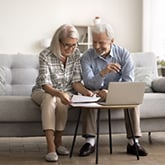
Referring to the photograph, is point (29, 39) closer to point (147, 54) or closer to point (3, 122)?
point (147, 54)

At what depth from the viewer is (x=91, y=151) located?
10.1ft

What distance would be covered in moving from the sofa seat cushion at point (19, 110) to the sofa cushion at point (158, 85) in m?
1.18

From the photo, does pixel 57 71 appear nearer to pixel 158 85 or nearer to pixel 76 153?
pixel 76 153

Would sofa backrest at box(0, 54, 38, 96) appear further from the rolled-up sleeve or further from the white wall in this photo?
the white wall

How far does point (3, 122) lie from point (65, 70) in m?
0.62

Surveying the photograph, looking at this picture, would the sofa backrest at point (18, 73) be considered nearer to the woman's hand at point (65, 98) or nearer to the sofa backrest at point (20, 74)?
the sofa backrest at point (20, 74)

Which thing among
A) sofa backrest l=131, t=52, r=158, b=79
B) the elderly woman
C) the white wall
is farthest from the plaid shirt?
the white wall

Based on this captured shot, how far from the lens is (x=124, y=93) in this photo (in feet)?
9.18

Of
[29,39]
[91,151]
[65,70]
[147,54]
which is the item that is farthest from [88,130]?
[29,39]

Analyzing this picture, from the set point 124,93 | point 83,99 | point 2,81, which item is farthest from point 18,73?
point 124,93

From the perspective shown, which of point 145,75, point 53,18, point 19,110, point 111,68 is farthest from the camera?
point 53,18

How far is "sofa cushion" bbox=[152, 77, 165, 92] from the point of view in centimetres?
364

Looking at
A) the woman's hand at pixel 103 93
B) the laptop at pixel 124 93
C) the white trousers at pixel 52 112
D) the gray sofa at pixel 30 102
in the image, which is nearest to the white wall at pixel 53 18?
the gray sofa at pixel 30 102

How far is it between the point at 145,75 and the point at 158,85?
19 cm
